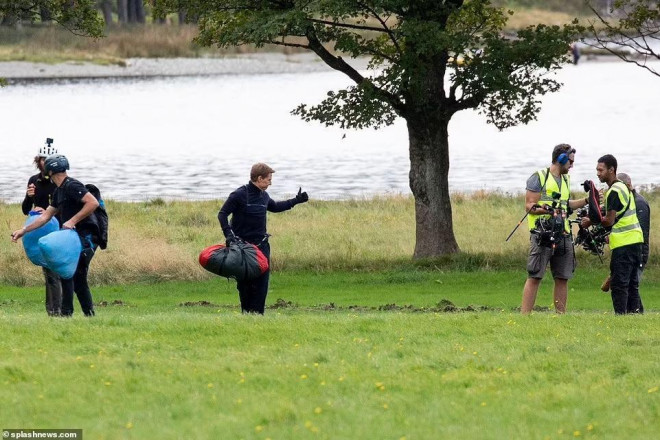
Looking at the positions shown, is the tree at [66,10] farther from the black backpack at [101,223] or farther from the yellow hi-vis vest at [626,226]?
the yellow hi-vis vest at [626,226]

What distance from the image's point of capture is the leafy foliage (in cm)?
1995

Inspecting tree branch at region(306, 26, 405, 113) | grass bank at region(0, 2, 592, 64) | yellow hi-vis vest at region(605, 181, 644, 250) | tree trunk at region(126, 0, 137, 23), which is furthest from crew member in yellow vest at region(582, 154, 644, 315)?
tree trunk at region(126, 0, 137, 23)

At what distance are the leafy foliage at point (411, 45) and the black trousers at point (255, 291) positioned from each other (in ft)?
23.0

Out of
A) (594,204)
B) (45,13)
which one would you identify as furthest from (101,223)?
(45,13)

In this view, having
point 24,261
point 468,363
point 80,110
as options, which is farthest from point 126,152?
point 468,363

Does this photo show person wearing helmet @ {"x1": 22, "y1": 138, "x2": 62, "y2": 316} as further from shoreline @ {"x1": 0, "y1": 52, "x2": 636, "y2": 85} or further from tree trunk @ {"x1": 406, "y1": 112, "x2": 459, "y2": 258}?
shoreline @ {"x1": 0, "y1": 52, "x2": 636, "y2": 85}

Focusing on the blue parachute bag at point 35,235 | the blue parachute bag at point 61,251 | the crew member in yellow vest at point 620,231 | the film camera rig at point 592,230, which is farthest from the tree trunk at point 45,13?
the crew member in yellow vest at point 620,231

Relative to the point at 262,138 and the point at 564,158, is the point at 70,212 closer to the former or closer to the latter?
the point at 564,158

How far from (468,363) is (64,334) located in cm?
359

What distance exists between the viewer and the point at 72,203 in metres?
12.9

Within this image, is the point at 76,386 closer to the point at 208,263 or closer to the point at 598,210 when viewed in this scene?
the point at 208,263

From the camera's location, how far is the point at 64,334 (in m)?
11.0

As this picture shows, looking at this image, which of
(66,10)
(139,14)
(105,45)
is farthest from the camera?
(139,14)

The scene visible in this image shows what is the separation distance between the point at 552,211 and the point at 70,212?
4.94 meters
